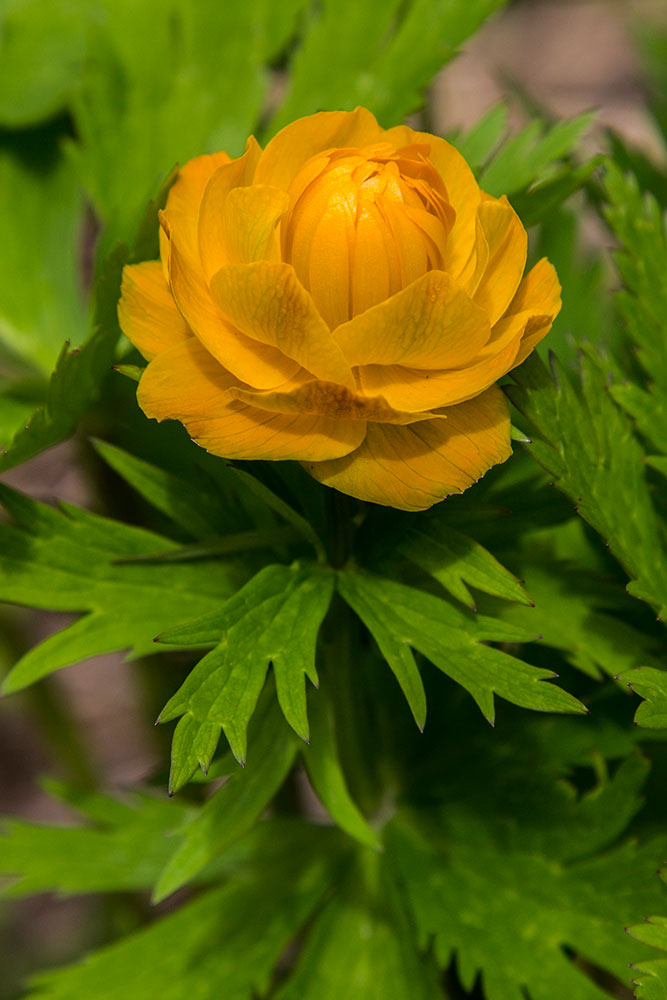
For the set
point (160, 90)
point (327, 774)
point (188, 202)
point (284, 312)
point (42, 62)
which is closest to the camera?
point (284, 312)

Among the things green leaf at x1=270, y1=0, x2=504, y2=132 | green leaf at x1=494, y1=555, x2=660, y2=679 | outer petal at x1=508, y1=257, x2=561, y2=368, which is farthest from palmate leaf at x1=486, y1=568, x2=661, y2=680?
green leaf at x1=270, y1=0, x2=504, y2=132

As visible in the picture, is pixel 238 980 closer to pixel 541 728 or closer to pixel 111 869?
pixel 111 869

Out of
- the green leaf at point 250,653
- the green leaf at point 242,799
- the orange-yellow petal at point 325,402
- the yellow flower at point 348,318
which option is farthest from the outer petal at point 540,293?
the green leaf at point 242,799

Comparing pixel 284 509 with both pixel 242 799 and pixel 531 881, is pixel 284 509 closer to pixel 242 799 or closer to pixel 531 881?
pixel 242 799

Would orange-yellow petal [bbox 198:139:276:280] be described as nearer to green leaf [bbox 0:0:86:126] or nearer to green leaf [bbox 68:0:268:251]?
green leaf [bbox 68:0:268:251]

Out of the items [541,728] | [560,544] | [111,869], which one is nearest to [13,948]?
[111,869]

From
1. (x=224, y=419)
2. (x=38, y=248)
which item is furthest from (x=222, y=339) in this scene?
(x=38, y=248)
